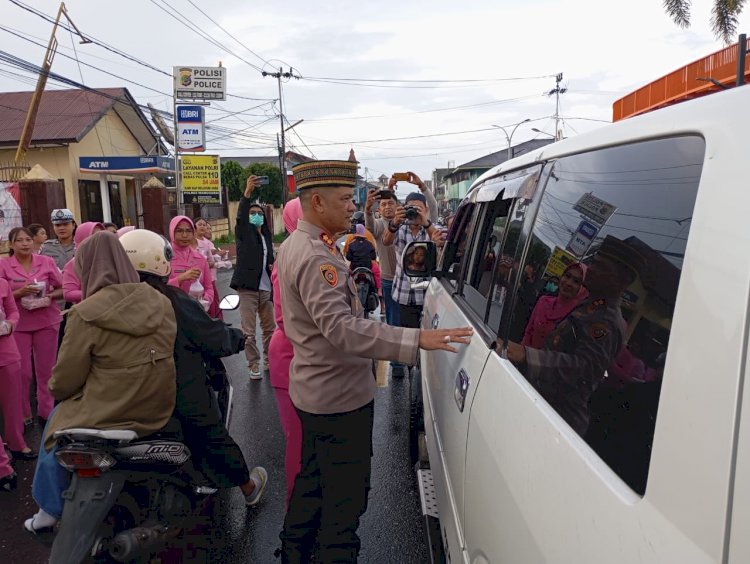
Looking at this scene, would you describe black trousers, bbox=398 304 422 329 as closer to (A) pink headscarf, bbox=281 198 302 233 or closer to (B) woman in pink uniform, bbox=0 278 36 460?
(A) pink headscarf, bbox=281 198 302 233

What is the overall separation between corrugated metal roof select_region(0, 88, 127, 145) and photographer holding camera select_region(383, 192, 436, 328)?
65.4ft

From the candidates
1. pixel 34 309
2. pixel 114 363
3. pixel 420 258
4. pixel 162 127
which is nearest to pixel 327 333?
pixel 114 363

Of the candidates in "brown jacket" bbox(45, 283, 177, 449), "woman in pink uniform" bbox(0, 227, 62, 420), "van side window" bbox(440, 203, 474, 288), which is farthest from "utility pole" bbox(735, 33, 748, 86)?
"woman in pink uniform" bbox(0, 227, 62, 420)

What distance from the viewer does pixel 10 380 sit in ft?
13.2

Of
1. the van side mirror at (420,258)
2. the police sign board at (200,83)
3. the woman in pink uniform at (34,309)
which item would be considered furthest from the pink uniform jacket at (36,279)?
the police sign board at (200,83)

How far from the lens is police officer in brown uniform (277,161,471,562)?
2.35m

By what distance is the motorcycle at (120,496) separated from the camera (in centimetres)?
222

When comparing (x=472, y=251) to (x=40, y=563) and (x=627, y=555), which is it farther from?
(x=40, y=563)

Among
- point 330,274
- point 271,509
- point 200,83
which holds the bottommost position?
point 271,509

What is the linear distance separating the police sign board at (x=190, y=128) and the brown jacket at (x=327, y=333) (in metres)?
17.8

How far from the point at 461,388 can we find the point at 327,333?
21.2 inches

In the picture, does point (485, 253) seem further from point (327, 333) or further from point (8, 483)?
point (8, 483)

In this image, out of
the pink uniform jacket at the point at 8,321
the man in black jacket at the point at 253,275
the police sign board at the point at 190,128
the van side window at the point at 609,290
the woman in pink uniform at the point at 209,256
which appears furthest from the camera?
the police sign board at the point at 190,128

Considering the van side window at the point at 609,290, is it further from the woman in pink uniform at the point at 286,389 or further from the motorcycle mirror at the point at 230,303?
the motorcycle mirror at the point at 230,303
